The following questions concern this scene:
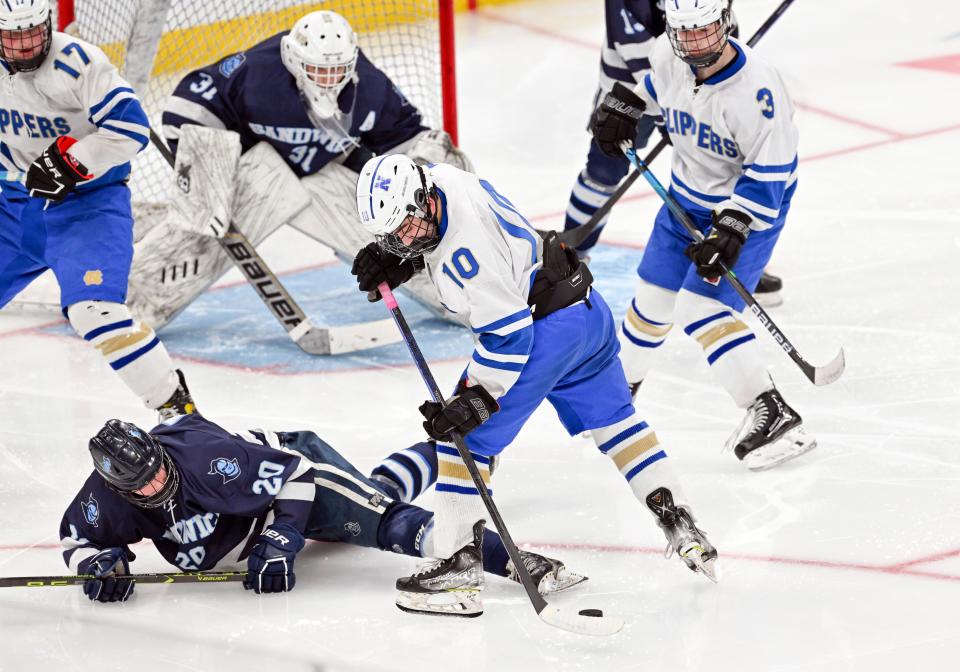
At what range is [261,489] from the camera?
322 centimetres

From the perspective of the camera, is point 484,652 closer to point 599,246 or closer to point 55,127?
point 55,127

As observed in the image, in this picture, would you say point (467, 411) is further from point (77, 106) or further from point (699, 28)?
point (77, 106)

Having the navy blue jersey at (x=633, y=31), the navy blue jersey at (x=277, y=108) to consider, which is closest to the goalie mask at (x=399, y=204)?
the navy blue jersey at (x=277, y=108)

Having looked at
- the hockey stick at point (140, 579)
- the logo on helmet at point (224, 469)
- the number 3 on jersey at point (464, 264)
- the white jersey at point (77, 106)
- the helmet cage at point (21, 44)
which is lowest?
the hockey stick at point (140, 579)

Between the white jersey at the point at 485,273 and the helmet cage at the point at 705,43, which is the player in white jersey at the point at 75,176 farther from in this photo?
the helmet cage at the point at 705,43

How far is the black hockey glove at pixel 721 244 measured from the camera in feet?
11.8

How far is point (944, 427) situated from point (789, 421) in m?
0.47

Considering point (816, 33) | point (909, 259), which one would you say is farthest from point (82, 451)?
point (816, 33)

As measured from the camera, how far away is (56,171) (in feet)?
12.3

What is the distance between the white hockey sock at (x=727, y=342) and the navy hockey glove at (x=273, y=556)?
1.16m

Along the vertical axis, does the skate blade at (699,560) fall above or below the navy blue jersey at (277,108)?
below

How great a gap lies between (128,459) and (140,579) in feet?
1.16

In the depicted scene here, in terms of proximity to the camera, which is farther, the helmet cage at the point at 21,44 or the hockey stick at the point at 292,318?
the hockey stick at the point at 292,318

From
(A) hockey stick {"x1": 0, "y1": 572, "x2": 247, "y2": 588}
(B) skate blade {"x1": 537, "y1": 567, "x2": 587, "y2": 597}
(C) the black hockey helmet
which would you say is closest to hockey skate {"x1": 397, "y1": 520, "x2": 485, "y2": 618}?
(B) skate blade {"x1": 537, "y1": 567, "x2": 587, "y2": 597}
